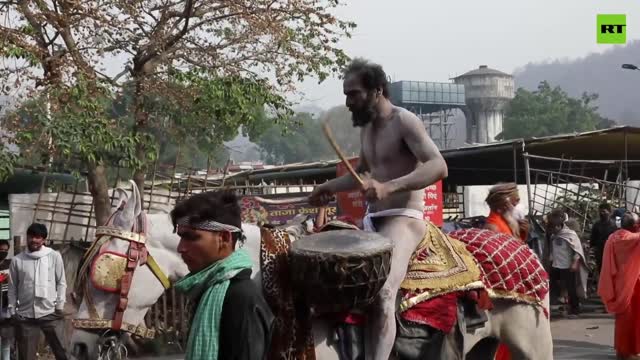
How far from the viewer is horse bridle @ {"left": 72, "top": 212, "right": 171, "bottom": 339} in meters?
5.10

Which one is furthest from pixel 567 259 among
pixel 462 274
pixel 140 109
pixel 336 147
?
pixel 336 147

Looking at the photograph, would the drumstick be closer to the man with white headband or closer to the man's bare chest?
the man's bare chest

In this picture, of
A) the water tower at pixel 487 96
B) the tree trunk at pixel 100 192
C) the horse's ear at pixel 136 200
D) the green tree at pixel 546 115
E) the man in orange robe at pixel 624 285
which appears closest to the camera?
the horse's ear at pixel 136 200

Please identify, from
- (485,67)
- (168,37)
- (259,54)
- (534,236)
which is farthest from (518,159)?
(485,67)

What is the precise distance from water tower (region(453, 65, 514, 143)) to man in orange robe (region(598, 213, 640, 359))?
108m

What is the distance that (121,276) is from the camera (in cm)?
520

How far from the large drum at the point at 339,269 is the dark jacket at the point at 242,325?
1141 mm

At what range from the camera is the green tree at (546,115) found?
299 feet

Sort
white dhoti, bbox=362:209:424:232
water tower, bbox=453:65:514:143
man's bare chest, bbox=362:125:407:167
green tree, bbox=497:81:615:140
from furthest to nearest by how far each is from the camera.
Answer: water tower, bbox=453:65:514:143 → green tree, bbox=497:81:615:140 → white dhoti, bbox=362:209:424:232 → man's bare chest, bbox=362:125:407:167

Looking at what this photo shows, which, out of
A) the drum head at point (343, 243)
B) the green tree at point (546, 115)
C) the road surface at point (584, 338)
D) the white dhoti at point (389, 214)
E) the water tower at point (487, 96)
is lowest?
the road surface at point (584, 338)

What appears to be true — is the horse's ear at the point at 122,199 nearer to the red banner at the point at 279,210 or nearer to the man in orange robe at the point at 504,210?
the man in orange robe at the point at 504,210

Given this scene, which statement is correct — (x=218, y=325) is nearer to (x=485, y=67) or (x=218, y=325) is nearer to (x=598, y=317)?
(x=598, y=317)

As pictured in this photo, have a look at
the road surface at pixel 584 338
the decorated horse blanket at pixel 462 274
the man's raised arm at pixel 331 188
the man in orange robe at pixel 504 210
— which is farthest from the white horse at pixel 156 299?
the road surface at pixel 584 338

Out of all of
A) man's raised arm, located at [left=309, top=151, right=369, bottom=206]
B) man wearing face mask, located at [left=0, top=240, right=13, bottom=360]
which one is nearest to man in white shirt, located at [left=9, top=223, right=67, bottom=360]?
man wearing face mask, located at [left=0, top=240, right=13, bottom=360]
